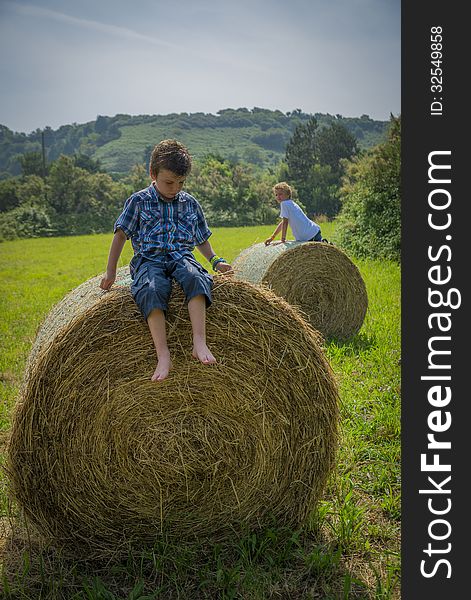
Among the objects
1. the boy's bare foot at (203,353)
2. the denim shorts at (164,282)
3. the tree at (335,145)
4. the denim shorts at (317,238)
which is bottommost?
the boy's bare foot at (203,353)

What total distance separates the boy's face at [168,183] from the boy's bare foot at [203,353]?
87 cm

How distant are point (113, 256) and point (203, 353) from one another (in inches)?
33.2

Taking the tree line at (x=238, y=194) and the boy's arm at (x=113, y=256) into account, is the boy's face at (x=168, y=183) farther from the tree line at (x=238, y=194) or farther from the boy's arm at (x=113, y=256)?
the tree line at (x=238, y=194)

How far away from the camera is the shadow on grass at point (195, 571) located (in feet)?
9.89

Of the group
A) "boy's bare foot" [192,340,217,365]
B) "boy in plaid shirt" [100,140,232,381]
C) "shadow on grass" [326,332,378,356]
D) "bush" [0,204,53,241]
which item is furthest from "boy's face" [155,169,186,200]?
"bush" [0,204,53,241]

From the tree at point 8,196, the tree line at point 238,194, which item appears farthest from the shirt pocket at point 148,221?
the tree at point 8,196

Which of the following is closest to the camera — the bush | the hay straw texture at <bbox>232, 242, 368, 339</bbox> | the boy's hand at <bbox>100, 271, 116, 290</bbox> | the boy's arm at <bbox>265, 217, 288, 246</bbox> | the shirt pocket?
the shirt pocket

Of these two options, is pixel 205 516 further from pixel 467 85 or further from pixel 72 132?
pixel 72 132

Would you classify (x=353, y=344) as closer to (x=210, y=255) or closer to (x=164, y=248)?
(x=210, y=255)

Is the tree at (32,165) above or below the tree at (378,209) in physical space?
above

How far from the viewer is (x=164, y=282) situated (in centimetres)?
321

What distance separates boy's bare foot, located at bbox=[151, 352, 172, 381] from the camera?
3.14m

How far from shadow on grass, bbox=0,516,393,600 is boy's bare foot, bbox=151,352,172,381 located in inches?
37.2

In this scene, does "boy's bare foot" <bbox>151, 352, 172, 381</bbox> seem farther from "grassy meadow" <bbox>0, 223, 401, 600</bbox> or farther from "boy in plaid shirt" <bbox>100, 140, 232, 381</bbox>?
"grassy meadow" <bbox>0, 223, 401, 600</bbox>
